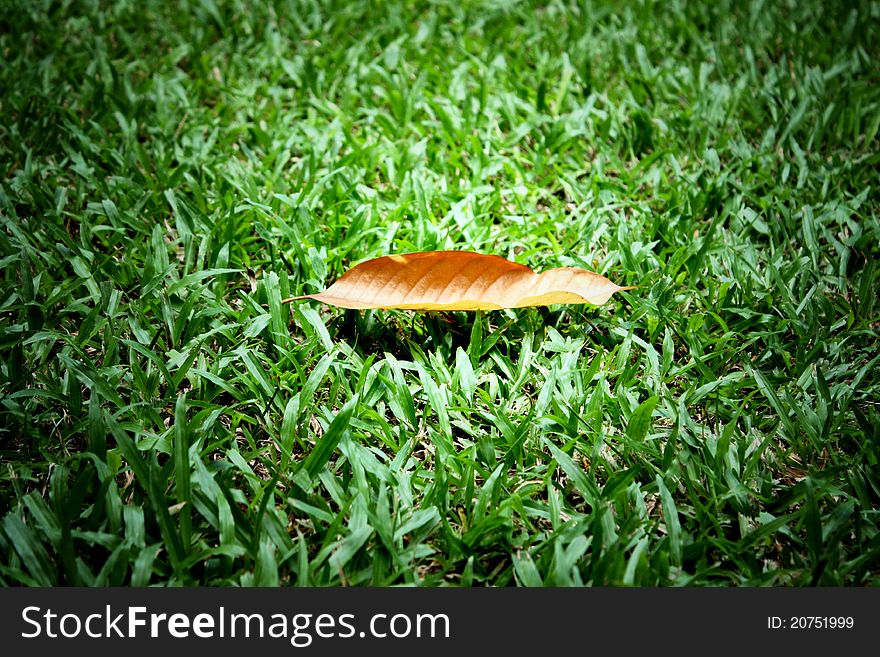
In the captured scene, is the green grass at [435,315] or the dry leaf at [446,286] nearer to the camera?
the green grass at [435,315]

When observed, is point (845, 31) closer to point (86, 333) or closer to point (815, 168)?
point (815, 168)

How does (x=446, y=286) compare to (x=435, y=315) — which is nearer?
(x=446, y=286)

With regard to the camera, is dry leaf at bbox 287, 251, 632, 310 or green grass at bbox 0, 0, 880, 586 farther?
dry leaf at bbox 287, 251, 632, 310

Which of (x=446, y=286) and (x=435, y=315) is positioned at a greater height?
(x=446, y=286)

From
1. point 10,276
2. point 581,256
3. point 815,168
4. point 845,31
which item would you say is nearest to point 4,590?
point 10,276
